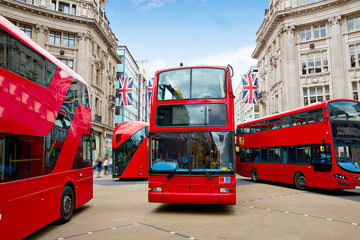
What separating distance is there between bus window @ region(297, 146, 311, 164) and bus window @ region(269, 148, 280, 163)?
5.76 ft

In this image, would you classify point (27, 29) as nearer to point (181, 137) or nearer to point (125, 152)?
point (125, 152)

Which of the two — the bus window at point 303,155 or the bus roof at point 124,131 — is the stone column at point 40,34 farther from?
the bus window at point 303,155

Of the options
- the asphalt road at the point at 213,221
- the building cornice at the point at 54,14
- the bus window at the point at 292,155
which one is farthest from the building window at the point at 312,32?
the asphalt road at the point at 213,221

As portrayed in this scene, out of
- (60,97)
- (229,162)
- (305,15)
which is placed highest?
(305,15)

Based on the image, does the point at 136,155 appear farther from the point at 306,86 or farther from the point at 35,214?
the point at 306,86

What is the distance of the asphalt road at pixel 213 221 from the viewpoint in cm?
A: 654

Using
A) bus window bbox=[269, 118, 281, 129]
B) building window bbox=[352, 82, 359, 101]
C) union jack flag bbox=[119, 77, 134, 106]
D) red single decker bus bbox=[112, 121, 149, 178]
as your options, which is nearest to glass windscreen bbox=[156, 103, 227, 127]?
bus window bbox=[269, 118, 281, 129]

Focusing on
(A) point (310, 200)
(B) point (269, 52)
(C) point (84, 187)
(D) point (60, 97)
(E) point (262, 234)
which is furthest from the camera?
(B) point (269, 52)

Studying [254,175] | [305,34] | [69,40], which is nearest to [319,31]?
[305,34]

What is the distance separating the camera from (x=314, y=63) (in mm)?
34531

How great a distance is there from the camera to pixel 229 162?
340 inches

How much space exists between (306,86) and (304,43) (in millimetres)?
4913

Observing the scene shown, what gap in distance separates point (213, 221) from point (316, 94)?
98.3 ft

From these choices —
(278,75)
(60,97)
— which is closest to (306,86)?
(278,75)
